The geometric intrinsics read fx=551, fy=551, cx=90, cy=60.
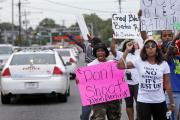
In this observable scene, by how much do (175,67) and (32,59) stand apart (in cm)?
760

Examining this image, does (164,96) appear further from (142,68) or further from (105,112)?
(105,112)

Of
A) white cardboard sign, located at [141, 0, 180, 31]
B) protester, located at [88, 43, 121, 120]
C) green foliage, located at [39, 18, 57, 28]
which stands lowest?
protester, located at [88, 43, 121, 120]

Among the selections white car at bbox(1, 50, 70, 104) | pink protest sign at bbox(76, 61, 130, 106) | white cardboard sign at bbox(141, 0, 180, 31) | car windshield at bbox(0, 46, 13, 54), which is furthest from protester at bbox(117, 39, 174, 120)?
car windshield at bbox(0, 46, 13, 54)

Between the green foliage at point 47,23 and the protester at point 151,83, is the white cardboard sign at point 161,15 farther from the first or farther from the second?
the green foliage at point 47,23

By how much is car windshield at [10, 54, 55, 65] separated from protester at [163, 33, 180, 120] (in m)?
7.35

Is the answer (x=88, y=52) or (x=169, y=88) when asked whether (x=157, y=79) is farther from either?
(x=88, y=52)

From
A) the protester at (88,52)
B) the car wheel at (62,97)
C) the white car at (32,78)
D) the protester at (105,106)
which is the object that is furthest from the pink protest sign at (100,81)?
the car wheel at (62,97)

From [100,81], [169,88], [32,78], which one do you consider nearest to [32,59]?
[32,78]

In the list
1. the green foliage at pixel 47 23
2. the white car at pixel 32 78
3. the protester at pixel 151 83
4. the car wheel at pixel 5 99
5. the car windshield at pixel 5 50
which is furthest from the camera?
the green foliage at pixel 47 23

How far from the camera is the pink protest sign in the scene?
816cm

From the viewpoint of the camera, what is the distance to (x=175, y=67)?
7.32 m

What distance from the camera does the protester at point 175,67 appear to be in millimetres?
7246

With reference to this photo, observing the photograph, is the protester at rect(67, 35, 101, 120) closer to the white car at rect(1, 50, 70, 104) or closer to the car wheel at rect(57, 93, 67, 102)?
the white car at rect(1, 50, 70, 104)

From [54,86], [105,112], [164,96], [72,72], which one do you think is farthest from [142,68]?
[72,72]
